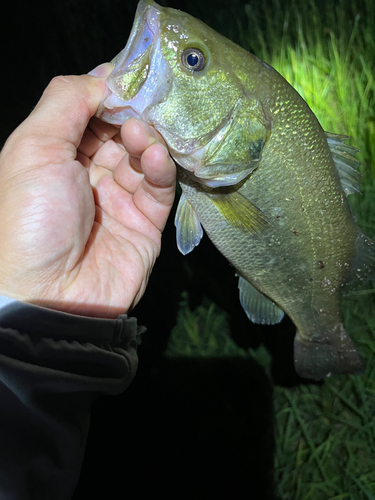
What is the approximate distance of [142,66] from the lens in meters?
0.83

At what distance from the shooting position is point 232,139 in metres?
0.94

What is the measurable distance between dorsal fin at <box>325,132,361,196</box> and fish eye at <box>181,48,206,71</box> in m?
0.47

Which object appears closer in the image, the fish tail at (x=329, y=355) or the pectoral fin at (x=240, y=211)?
the pectoral fin at (x=240, y=211)

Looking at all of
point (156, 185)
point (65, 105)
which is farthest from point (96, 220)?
point (65, 105)

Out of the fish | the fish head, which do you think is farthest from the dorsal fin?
the fish head

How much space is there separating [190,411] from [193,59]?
1.95 metres

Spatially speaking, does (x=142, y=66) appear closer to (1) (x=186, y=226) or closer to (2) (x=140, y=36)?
(2) (x=140, y=36)

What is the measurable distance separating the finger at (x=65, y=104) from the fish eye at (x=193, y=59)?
23cm

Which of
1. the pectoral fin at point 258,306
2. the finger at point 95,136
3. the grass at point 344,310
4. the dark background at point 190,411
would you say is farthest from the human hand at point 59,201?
the grass at point 344,310

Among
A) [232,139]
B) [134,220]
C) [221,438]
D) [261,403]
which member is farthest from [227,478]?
[232,139]

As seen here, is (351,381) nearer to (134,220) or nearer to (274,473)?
(274,473)

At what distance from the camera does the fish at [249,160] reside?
33.7 inches

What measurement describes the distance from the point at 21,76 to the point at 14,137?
2.78 meters

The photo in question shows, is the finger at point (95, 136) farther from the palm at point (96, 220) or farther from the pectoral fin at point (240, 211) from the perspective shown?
the pectoral fin at point (240, 211)
